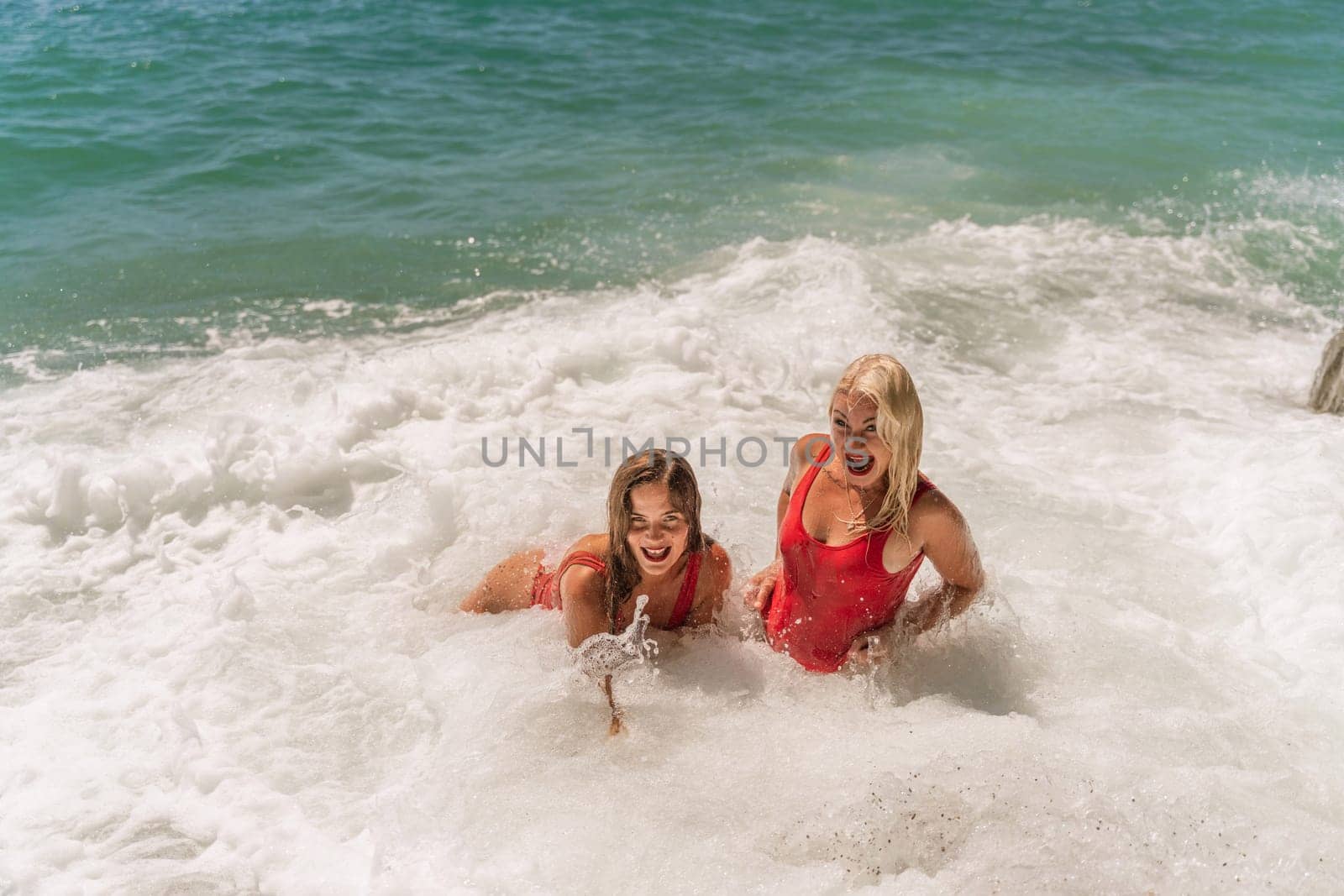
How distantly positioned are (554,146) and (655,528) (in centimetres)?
995

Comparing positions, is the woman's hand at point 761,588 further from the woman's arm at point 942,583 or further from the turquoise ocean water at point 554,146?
the turquoise ocean water at point 554,146

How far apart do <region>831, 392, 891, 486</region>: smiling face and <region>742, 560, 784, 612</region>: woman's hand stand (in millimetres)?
769

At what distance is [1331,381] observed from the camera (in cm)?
663

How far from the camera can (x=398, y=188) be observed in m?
11.0

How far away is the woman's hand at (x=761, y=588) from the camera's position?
160 inches

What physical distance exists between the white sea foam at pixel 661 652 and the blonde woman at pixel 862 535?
0.27 m

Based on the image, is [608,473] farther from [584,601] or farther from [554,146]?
[554,146]

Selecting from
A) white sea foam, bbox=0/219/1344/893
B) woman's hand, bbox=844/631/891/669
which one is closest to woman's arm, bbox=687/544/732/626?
white sea foam, bbox=0/219/1344/893

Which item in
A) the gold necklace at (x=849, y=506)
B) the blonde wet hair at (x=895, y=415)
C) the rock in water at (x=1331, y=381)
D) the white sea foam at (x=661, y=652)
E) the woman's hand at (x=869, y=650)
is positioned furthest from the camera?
the rock in water at (x=1331, y=381)

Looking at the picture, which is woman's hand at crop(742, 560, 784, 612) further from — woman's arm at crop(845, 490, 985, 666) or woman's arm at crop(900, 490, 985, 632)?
woman's arm at crop(900, 490, 985, 632)

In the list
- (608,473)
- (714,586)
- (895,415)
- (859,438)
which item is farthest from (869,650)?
(608,473)

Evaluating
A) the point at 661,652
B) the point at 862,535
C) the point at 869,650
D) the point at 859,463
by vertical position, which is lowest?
the point at 661,652

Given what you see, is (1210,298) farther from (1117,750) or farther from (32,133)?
(32,133)

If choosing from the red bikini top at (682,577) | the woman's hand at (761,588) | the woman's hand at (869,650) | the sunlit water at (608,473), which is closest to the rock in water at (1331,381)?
the sunlit water at (608,473)
